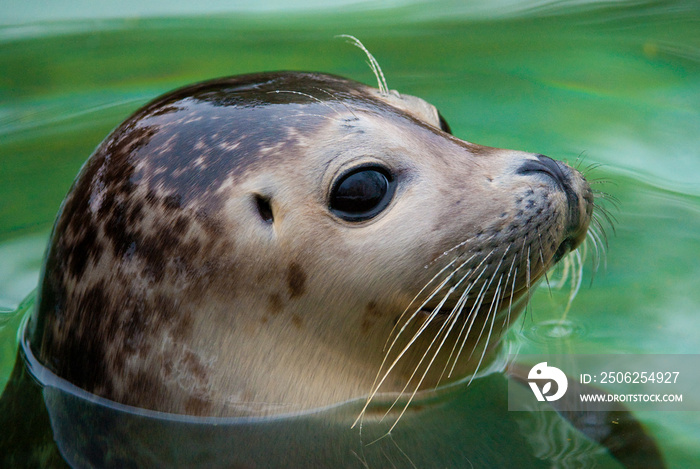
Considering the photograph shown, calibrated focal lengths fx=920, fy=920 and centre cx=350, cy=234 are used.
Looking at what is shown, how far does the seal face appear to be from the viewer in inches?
110

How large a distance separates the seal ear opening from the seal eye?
191mm

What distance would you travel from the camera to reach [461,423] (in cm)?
324

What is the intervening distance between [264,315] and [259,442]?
46 cm

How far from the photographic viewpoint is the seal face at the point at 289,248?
2.80 meters

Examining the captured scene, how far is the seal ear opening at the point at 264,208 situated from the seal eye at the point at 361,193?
0.19 metres

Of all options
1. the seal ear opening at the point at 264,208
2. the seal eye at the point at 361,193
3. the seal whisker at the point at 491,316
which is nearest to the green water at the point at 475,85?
the seal whisker at the point at 491,316

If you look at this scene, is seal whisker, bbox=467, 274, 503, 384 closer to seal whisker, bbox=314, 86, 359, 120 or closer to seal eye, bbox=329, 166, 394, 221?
seal eye, bbox=329, 166, 394, 221

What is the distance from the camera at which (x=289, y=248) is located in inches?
110

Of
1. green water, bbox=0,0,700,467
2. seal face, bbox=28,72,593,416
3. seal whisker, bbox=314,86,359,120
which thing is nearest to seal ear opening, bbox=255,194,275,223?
seal face, bbox=28,72,593,416

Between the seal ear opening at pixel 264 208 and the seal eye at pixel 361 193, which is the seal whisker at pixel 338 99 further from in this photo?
the seal ear opening at pixel 264 208

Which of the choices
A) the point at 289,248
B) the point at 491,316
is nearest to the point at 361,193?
the point at 289,248

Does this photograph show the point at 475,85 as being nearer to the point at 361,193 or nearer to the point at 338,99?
the point at 338,99

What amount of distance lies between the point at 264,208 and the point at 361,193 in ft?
1.01

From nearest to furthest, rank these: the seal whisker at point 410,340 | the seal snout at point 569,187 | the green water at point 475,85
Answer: the seal whisker at point 410,340 → the seal snout at point 569,187 → the green water at point 475,85
